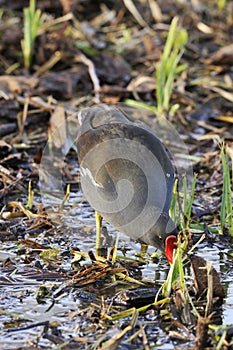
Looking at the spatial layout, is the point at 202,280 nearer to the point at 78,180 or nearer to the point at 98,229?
the point at 98,229

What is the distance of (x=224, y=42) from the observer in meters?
8.80

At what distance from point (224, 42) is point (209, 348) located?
5.89 metres

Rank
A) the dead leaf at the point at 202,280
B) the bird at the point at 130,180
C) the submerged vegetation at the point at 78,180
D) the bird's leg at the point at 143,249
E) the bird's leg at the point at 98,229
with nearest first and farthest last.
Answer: the submerged vegetation at the point at 78,180 → the dead leaf at the point at 202,280 → the bird at the point at 130,180 → the bird's leg at the point at 143,249 → the bird's leg at the point at 98,229

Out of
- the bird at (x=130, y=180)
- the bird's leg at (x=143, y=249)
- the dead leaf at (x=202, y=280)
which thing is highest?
the bird at (x=130, y=180)

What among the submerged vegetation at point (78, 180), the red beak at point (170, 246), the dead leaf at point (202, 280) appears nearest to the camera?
the submerged vegetation at point (78, 180)

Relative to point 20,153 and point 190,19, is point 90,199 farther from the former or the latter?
point 190,19

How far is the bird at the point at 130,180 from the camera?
4.51 metres

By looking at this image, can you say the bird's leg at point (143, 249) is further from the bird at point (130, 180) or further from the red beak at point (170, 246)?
the red beak at point (170, 246)

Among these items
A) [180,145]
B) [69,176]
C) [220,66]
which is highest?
[220,66]

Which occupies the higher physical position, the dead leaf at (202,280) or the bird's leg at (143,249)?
the bird's leg at (143,249)

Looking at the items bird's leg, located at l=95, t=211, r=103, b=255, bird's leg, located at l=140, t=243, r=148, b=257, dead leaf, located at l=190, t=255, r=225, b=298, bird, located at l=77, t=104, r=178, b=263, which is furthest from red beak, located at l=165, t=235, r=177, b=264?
bird's leg, located at l=95, t=211, r=103, b=255

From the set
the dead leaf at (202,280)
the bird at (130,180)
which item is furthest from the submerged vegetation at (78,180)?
the bird at (130,180)

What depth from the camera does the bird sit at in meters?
4.51

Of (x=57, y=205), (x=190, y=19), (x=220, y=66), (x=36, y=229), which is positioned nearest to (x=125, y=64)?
(x=220, y=66)
